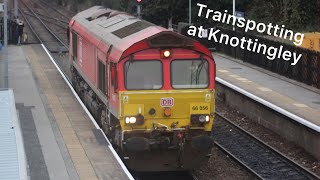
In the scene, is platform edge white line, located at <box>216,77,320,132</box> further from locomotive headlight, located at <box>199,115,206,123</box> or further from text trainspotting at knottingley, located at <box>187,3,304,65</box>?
locomotive headlight, located at <box>199,115,206,123</box>

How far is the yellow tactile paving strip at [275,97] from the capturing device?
1953 centimetres

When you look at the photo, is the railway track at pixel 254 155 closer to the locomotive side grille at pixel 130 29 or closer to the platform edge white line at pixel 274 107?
the platform edge white line at pixel 274 107

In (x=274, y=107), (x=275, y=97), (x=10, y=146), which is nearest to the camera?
(x=10, y=146)

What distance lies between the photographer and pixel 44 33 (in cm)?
4941

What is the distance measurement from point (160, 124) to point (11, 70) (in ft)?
51.7

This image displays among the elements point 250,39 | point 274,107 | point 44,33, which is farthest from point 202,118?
point 44,33

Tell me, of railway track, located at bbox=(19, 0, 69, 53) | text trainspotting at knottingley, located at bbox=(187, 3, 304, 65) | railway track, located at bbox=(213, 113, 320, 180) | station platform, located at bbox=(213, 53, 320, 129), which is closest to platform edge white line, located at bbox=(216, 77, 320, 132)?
station platform, located at bbox=(213, 53, 320, 129)

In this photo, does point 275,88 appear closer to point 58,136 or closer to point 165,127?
point 58,136

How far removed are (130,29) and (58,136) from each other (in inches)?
121

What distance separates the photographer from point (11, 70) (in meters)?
28.6

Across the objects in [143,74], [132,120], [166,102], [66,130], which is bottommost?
[66,130]

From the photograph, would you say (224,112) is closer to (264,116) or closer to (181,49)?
(264,116)

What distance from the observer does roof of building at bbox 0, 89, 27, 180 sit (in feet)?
32.9

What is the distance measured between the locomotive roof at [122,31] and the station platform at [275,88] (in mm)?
5065
